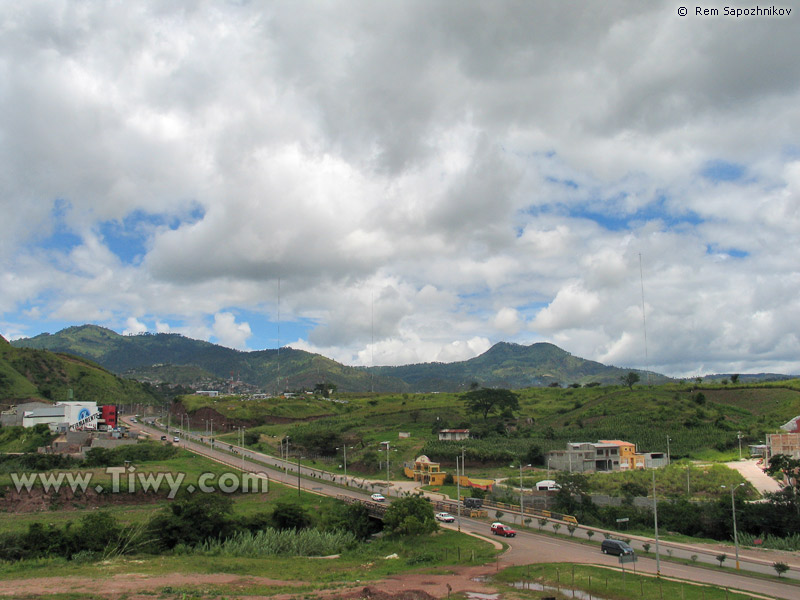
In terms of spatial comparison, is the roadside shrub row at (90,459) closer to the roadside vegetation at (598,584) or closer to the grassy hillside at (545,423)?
the grassy hillside at (545,423)

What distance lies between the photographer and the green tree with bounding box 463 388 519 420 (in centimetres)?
13450

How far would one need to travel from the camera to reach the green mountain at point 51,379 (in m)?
161

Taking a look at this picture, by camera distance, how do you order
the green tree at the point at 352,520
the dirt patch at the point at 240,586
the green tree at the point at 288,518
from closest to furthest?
1. the dirt patch at the point at 240,586
2. the green tree at the point at 288,518
3. the green tree at the point at 352,520

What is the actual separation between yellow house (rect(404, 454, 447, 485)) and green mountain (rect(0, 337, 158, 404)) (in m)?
113

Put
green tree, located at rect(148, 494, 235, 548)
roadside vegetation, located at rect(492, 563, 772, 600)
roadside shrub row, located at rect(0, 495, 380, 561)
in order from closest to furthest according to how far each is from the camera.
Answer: roadside vegetation, located at rect(492, 563, 772, 600) < roadside shrub row, located at rect(0, 495, 380, 561) < green tree, located at rect(148, 494, 235, 548)

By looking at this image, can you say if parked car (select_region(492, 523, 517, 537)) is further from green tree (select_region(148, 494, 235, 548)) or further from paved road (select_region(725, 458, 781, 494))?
paved road (select_region(725, 458, 781, 494))

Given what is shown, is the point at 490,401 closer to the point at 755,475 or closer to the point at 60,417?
the point at 755,475

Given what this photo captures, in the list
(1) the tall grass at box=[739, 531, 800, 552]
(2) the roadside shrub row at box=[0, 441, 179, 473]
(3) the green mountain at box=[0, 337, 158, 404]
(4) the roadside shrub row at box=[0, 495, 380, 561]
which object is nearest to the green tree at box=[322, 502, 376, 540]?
(4) the roadside shrub row at box=[0, 495, 380, 561]

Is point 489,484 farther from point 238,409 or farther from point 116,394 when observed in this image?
point 116,394

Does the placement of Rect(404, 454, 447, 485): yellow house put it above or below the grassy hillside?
below

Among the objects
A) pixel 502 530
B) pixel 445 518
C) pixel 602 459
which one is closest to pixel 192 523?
pixel 445 518

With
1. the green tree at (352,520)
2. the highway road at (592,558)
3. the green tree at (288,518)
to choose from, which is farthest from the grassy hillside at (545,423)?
the green tree at (288,518)

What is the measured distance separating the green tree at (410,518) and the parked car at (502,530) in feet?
16.9

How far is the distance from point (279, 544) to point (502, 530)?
19.8 metres
